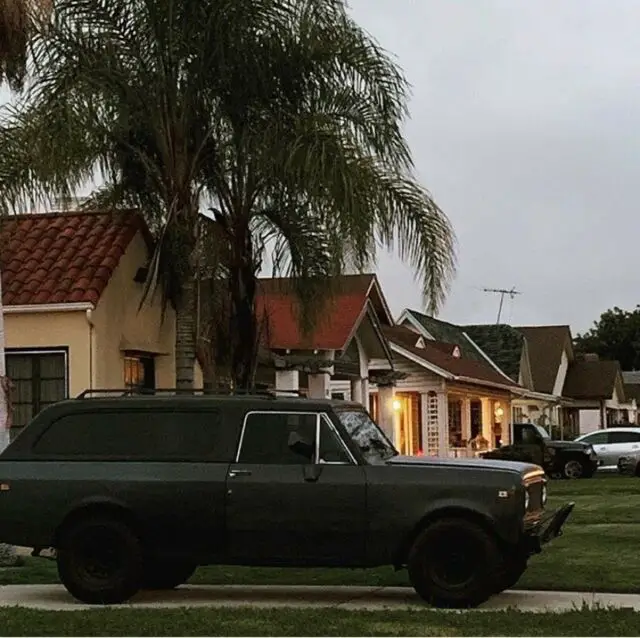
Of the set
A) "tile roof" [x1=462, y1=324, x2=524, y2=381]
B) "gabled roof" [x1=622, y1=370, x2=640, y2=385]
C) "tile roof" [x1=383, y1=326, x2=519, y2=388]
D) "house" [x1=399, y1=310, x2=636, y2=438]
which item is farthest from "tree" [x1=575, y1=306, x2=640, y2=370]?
"tile roof" [x1=383, y1=326, x2=519, y2=388]

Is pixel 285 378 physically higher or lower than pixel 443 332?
lower

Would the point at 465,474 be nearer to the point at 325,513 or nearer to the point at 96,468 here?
the point at 325,513

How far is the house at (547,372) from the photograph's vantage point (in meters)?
50.9

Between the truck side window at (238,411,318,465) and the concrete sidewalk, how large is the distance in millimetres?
1263

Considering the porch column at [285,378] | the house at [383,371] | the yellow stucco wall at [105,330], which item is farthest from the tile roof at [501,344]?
the yellow stucco wall at [105,330]

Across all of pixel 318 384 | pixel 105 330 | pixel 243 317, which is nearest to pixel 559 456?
pixel 318 384

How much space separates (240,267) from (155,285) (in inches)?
47.9

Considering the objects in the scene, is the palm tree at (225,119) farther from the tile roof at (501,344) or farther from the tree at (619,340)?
the tree at (619,340)

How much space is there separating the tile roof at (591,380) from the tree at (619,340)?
3670 centimetres

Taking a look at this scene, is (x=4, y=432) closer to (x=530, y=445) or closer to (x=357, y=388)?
(x=357, y=388)

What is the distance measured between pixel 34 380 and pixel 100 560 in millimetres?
7477

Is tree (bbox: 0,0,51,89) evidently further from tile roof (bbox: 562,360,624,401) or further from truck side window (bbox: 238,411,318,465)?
tile roof (bbox: 562,360,624,401)

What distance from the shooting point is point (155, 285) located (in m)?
17.7

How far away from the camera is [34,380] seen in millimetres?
18453
